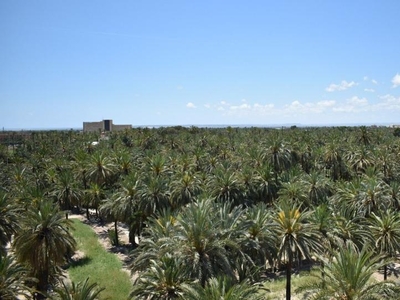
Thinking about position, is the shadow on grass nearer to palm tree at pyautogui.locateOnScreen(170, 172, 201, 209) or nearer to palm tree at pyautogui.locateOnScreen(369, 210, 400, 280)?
palm tree at pyautogui.locateOnScreen(170, 172, 201, 209)

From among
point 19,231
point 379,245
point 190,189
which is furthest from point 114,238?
point 379,245

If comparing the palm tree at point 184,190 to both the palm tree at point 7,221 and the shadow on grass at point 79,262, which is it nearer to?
the shadow on grass at point 79,262

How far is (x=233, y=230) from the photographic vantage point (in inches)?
1085

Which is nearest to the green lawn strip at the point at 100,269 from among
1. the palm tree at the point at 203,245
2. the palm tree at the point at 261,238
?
the palm tree at the point at 203,245

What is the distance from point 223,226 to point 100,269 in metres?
21.8

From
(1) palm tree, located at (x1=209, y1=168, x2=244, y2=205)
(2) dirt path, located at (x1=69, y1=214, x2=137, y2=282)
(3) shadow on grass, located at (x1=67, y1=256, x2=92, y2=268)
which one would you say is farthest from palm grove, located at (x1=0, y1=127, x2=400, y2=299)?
(2) dirt path, located at (x1=69, y1=214, x2=137, y2=282)

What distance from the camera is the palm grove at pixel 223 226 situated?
21.3 meters

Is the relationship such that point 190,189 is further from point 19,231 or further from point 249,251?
point 19,231

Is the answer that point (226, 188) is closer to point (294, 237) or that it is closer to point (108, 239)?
point (108, 239)

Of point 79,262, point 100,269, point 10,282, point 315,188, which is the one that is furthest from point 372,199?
point 10,282

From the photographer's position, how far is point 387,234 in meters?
35.5

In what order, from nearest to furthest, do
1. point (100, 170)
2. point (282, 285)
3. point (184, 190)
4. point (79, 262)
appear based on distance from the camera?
1. point (282, 285)
2. point (79, 262)
3. point (184, 190)
4. point (100, 170)

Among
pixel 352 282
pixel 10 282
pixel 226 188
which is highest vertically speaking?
pixel 352 282

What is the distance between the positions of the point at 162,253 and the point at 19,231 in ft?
54.7
